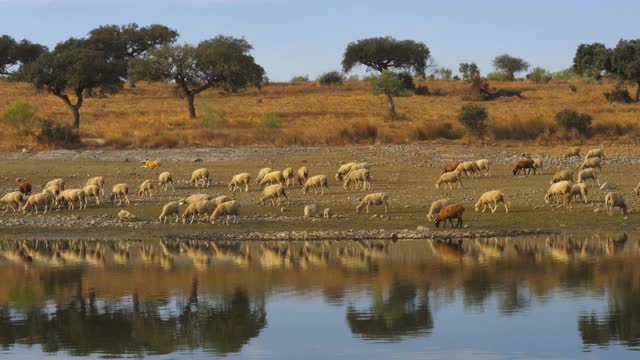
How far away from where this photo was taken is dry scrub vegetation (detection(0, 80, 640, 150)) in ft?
163

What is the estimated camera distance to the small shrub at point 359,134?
49.5 meters

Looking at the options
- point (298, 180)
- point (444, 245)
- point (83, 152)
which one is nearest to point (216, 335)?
point (444, 245)

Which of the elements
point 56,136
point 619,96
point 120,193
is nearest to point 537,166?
point 120,193

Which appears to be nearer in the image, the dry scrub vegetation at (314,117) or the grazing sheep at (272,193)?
the grazing sheep at (272,193)

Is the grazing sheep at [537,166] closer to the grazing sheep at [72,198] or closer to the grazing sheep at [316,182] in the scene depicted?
the grazing sheep at [316,182]

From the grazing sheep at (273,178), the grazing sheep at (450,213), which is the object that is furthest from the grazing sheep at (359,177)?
the grazing sheep at (450,213)

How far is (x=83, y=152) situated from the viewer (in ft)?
151

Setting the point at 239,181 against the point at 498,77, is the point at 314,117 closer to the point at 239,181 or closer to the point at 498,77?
the point at 239,181

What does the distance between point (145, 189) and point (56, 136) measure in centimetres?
1628

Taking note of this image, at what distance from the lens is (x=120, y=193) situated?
108ft

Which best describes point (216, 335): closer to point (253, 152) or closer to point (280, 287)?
point (280, 287)

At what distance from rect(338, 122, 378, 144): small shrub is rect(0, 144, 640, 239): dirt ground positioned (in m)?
2.52

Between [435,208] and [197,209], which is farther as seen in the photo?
[197,209]

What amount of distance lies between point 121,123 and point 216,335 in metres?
42.1
